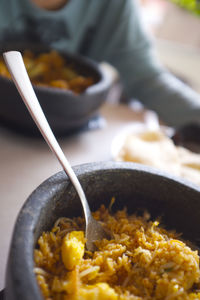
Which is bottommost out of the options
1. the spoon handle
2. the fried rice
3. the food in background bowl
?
the fried rice

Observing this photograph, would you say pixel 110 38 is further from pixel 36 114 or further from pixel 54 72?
pixel 36 114

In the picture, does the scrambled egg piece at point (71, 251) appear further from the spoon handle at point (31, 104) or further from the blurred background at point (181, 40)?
the blurred background at point (181, 40)

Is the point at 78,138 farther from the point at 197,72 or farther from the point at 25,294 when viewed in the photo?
the point at 197,72

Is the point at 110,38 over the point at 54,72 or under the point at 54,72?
over

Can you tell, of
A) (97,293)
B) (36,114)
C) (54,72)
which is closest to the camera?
(97,293)

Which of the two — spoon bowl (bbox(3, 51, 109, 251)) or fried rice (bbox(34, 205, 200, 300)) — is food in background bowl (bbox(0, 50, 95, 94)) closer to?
spoon bowl (bbox(3, 51, 109, 251))

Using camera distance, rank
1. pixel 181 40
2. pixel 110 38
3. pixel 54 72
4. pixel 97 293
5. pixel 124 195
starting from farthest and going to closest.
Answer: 1. pixel 181 40
2. pixel 110 38
3. pixel 54 72
4. pixel 124 195
5. pixel 97 293

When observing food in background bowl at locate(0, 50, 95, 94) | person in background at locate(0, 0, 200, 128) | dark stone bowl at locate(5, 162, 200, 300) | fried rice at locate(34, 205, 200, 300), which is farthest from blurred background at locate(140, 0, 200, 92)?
fried rice at locate(34, 205, 200, 300)

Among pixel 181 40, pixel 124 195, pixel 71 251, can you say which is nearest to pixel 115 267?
pixel 71 251
